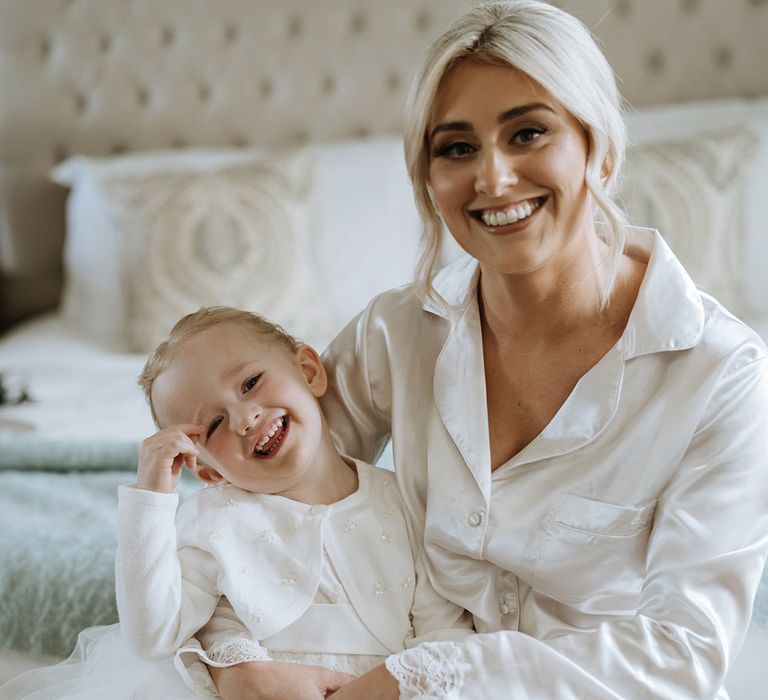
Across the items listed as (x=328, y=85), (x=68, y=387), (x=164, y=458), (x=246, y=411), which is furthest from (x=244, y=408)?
(x=328, y=85)

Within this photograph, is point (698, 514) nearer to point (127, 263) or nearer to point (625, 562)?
point (625, 562)

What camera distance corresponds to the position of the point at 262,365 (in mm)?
1406

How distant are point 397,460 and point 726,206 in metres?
1.55

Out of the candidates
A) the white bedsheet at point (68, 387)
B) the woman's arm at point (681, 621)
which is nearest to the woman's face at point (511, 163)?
the woman's arm at point (681, 621)

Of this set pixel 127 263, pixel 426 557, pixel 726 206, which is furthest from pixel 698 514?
pixel 127 263

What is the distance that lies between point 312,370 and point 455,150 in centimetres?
42

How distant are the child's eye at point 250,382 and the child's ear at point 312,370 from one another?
0.11m

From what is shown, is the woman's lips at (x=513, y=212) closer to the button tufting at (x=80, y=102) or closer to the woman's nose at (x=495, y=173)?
the woman's nose at (x=495, y=173)

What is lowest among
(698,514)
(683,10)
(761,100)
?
(698,514)

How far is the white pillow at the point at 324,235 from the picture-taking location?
116 inches

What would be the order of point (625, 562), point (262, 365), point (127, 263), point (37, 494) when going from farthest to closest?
point (127, 263) < point (37, 494) < point (262, 365) < point (625, 562)

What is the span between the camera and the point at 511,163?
1.26m

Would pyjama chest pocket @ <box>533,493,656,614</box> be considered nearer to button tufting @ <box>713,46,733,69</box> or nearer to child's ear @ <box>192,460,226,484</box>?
child's ear @ <box>192,460,226,484</box>

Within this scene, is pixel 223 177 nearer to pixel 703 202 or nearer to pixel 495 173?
pixel 703 202
